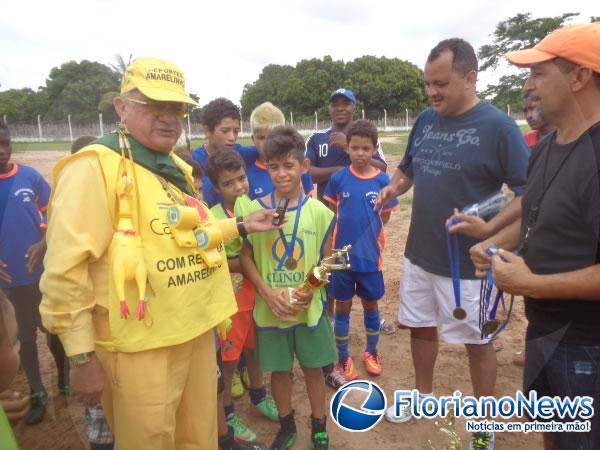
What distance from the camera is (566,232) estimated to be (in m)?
1.78

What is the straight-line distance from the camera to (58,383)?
11.5 feet

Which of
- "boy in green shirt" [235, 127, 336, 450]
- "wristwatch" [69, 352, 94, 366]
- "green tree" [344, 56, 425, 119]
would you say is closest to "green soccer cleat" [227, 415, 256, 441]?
"boy in green shirt" [235, 127, 336, 450]

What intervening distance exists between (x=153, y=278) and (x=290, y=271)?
100 cm

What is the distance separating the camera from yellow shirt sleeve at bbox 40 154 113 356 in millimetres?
1657

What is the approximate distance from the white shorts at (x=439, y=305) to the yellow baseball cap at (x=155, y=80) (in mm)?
1952

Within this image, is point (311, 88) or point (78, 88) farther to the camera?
point (311, 88)

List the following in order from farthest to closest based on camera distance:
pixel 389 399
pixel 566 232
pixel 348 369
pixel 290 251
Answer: pixel 348 369 → pixel 389 399 → pixel 290 251 → pixel 566 232

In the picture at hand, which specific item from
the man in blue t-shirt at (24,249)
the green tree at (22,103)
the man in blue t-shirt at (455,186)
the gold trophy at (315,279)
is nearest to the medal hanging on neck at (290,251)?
the gold trophy at (315,279)

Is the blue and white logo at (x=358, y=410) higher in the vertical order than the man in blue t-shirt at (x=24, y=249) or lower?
lower

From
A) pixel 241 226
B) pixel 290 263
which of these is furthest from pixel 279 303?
pixel 241 226

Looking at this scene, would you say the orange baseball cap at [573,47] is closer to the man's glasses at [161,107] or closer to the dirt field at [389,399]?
the man's glasses at [161,107]

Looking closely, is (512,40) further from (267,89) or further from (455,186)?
(267,89)

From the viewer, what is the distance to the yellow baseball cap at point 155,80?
6.06 ft

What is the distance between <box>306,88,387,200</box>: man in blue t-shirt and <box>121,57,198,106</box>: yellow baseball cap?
2.63 meters
